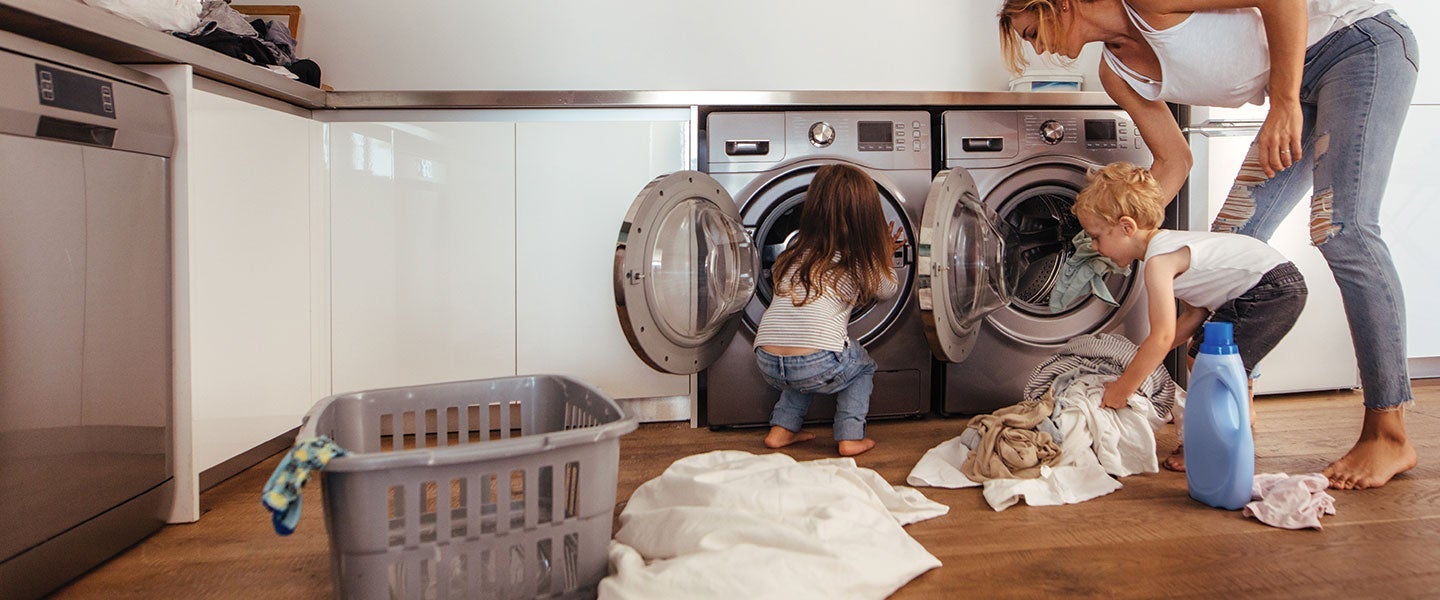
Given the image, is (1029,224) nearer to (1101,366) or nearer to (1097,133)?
(1097,133)

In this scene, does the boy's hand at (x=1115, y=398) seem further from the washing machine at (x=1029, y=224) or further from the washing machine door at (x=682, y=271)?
the washing machine door at (x=682, y=271)

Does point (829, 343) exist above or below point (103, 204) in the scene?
below

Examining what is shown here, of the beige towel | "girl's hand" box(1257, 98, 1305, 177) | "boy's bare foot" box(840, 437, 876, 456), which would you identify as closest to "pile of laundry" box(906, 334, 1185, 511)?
the beige towel

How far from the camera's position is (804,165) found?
Answer: 2.68 meters

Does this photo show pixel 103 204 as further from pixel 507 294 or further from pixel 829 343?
pixel 829 343

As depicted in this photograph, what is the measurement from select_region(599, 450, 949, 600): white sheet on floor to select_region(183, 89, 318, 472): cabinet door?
37.7 inches

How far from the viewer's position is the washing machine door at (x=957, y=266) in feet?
7.24

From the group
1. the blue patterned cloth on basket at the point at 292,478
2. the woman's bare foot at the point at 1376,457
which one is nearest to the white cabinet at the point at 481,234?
the blue patterned cloth on basket at the point at 292,478

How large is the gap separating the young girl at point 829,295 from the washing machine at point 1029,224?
1.43ft

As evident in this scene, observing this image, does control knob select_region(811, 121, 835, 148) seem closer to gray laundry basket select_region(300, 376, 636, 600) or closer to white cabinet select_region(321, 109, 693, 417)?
white cabinet select_region(321, 109, 693, 417)

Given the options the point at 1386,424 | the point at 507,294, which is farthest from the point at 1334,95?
the point at 507,294

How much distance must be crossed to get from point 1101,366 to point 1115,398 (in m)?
0.24

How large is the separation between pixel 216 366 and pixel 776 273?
137 cm

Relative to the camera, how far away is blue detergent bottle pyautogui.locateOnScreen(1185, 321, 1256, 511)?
180 centimetres
